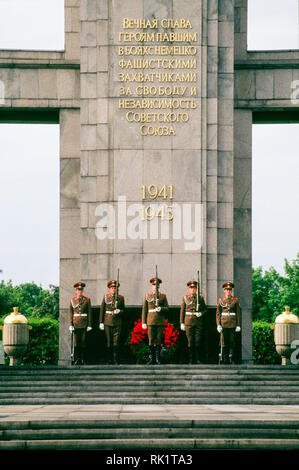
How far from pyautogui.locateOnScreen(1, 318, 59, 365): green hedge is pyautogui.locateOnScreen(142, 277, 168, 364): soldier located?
7981 mm

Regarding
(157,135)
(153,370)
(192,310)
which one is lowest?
(153,370)

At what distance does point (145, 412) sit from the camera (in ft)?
49.5

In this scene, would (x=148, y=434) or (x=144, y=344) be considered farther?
(x=144, y=344)

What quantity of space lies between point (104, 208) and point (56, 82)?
416cm

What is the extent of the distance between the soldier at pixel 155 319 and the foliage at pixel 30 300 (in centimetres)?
2214

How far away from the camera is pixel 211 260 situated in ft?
82.1

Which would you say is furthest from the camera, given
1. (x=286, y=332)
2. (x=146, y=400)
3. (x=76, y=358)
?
(x=286, y=332)

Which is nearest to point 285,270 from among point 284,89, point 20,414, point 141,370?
point 284,89

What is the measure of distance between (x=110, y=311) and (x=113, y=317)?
15cm

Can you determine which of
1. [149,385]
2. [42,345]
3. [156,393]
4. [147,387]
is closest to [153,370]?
[149,385]

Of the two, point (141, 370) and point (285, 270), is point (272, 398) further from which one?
point (285, 270)

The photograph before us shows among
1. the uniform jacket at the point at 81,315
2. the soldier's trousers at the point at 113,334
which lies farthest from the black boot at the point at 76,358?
the soldier's trousers at the point at 113,334

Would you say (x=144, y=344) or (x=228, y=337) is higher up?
(x=228, y=337)

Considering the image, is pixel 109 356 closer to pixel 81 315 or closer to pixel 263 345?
pixel 81 315
